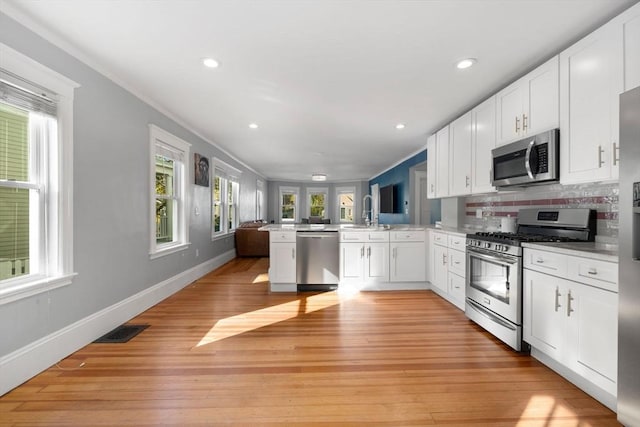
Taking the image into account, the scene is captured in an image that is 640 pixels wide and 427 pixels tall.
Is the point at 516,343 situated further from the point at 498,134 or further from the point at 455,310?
the point at 498,134

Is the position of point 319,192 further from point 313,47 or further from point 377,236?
point 313,47

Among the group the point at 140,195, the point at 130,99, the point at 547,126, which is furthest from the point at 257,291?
the point at 547,126

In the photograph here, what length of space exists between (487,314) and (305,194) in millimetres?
9778

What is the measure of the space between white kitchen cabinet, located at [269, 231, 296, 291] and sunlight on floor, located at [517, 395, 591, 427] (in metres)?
3.04

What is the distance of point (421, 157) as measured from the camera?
615cm

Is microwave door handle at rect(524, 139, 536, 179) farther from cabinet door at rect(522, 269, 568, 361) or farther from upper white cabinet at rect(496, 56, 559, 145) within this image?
cabinet door at rect(522, 269, 568, 361)

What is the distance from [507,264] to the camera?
2.51 metres

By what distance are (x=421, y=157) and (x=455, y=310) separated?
11.6ft

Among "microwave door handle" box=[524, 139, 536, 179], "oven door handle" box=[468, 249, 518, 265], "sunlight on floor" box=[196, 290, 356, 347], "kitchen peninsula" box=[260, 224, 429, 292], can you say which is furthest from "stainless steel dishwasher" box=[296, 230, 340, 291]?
"microwave door handle" box=[524, 139, 536, 179]

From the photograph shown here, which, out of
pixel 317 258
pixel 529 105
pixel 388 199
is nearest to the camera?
pixel 529 105

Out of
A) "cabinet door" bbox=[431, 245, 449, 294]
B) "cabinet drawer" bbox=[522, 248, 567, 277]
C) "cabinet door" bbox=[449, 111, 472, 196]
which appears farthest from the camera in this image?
"cabinet door" bbox=[431, 245, 449, 294]

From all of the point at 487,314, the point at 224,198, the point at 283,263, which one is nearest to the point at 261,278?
the point at 283,263

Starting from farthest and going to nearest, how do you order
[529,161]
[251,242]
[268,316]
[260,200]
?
[260,200] → [251,242] → [268,316] → [529,161]

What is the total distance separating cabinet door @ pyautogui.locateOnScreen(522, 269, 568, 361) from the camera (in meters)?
2.04
